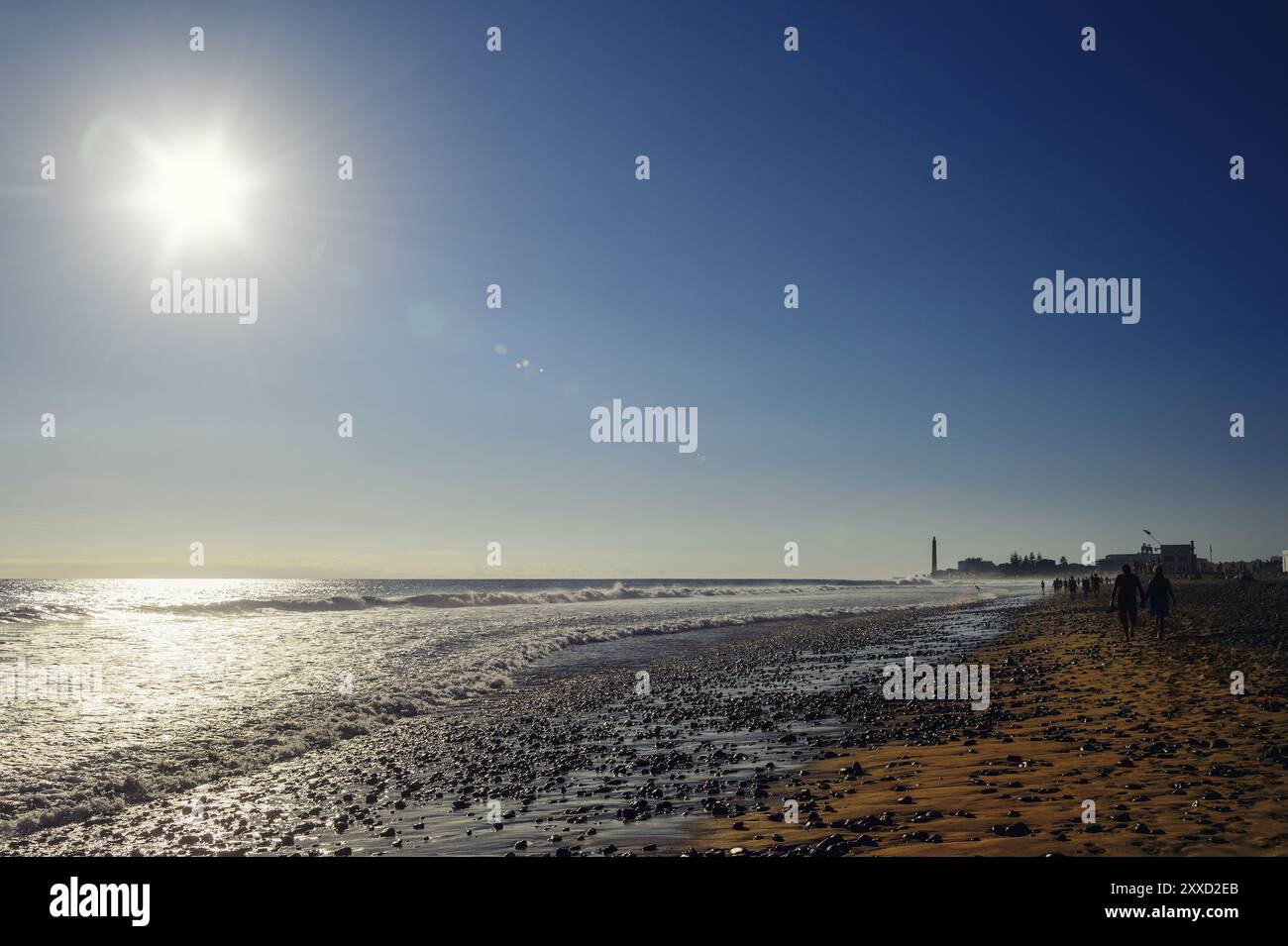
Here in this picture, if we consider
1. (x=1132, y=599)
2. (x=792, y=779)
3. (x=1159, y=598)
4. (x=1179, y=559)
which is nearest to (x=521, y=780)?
(x=792, y=779)

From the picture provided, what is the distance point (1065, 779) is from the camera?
11.0m

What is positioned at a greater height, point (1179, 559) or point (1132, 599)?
point (1132, 599)

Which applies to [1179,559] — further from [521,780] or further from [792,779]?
[521,780]

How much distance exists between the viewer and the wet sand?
8.43 metres

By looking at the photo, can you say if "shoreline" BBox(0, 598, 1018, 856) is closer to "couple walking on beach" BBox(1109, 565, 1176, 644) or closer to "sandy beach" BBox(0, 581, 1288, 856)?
"sandy beach" BBox(0, 581, 1288, 856)

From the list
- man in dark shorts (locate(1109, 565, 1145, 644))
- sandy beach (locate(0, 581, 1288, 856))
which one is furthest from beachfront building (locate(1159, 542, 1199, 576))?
sandy beach (locate(0, 581, 1288, 856))

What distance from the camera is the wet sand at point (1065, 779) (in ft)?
27.7

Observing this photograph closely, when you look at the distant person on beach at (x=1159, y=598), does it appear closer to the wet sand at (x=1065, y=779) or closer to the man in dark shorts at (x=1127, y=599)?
the man in dark shorts at (x=1127, y=599)

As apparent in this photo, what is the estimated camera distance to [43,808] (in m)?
13.0

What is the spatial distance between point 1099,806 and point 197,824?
12735 mm

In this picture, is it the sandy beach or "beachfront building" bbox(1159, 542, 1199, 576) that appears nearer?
the sandy beach
